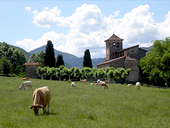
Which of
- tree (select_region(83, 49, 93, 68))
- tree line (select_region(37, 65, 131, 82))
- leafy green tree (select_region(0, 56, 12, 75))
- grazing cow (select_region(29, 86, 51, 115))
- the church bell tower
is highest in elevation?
the church bell tower

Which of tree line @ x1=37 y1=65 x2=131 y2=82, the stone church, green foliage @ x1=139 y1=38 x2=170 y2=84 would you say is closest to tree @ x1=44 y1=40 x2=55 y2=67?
tree line @ x1=37 y1=65 x2=131 y2=82

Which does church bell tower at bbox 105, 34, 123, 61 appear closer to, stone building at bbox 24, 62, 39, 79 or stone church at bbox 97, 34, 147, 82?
stone church at bbox 97, 34, 147, 82

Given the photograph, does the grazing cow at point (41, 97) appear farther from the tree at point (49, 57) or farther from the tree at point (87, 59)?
the tree at point (87, 59)

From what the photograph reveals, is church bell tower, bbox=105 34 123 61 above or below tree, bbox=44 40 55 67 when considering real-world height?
above

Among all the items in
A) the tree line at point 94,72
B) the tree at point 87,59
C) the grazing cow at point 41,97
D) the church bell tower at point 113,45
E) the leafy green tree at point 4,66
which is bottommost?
the grazing cow at point 41,97

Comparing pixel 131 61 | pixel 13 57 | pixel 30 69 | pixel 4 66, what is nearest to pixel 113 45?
pixel 131 61

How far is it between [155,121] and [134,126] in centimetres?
169

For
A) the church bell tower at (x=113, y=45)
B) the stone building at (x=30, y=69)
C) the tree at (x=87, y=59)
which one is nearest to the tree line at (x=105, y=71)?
the tree at (x=87, y=59)

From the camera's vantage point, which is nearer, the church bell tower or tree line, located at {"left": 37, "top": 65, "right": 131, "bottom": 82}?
tree line, located at {"left": 37, "top": 65, "right": 131, "bottom": 82}

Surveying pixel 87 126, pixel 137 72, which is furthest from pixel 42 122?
pixel 137 72

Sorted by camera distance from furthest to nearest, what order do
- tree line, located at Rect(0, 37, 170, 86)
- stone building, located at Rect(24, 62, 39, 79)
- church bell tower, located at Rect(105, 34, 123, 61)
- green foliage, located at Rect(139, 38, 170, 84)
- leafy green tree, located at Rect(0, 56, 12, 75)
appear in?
church bell tower, located at Rect(105, 34, 123, 61) → stone building, located at Rect(24, 62, 39, 79) → leafy green tree, located at Rect(0, 56, 12, 75) → tree line, located at Rect(0, 37, 170, 86) → green foliage, located at Rect(139, 38, 170, 84)

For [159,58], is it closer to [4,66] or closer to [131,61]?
[131,61]

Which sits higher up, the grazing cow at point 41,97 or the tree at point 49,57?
the tree at point 49,57

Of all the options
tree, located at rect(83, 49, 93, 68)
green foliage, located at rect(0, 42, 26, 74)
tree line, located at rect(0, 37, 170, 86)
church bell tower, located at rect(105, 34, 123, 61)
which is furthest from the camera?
tree, located at rect(83, 49, 93, 68)
